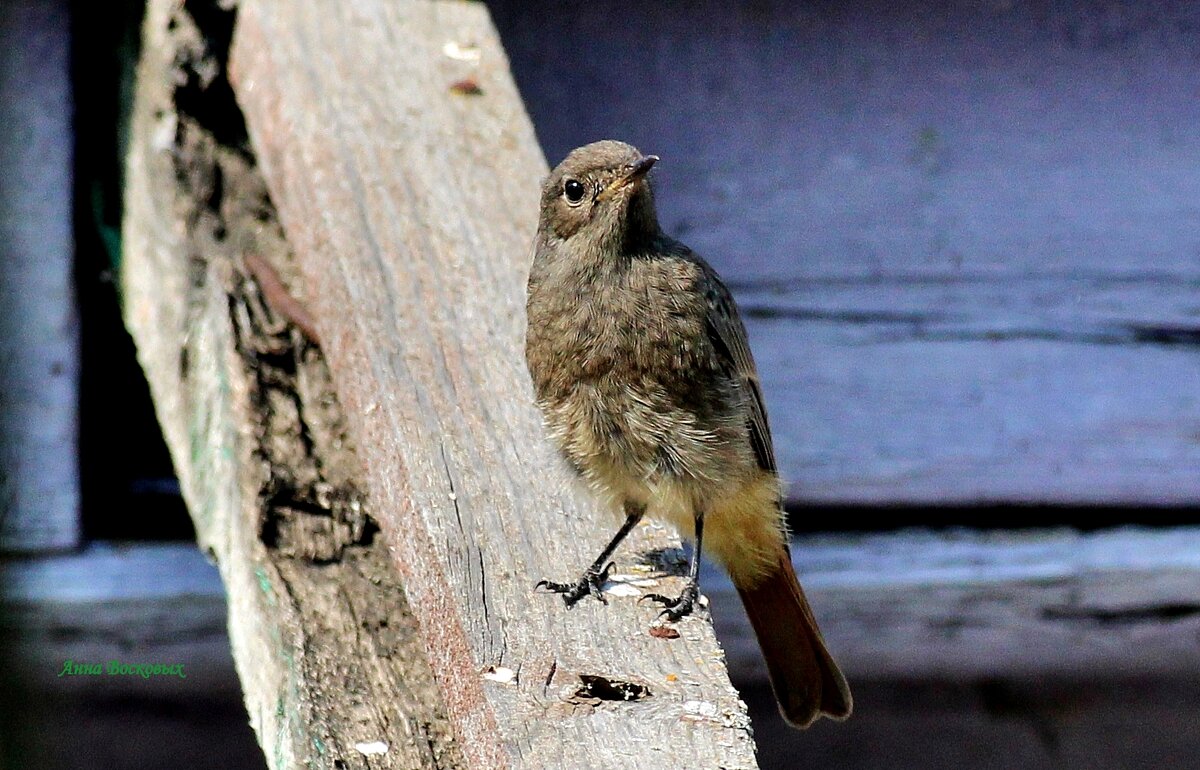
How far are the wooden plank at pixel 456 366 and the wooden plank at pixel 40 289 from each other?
0.79 metres

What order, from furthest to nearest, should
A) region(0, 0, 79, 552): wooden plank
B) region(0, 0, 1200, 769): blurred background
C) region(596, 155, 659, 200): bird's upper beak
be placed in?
region(0, 0, 1200, 769): blurred background < region(0, 0, 79, 552): wooden plank < region(596, 155, 659, 200): bird's upper beak

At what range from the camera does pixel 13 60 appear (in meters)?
4.16

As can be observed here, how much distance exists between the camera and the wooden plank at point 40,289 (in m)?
4.14

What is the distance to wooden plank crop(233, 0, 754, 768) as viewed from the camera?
2023 millimetres

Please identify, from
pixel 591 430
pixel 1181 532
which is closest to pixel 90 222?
pixel 591 430

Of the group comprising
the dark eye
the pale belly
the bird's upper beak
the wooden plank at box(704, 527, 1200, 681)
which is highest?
the bird's upper beak

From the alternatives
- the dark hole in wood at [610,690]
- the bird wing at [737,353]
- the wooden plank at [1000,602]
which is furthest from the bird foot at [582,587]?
the wooden plank at [1000,602]

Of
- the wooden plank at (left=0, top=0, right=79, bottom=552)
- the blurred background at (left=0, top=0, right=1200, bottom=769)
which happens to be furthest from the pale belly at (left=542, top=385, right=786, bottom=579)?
the wooden plank at (left=0, top=0, right=79, bottom=552)

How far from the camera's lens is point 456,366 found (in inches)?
111

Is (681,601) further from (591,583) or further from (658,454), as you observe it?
(658,454)

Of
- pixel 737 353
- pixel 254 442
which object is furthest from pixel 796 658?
pixel 254 442

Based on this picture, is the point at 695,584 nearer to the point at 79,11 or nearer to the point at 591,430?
the point at 591,430

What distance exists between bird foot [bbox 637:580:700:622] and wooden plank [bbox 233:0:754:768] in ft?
0.10

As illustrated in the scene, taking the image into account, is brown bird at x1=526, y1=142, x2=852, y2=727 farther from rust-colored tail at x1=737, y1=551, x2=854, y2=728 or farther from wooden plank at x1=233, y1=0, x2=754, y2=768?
wooden plank at x1=233, y1=0, x2=754, y2=768
